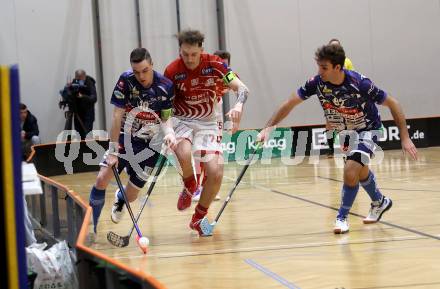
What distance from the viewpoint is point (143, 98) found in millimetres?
5574

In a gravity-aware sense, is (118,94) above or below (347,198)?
above

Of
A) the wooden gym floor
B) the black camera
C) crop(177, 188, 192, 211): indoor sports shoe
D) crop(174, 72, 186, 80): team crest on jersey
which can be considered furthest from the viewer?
the black camera

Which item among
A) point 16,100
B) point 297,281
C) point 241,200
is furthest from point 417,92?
point 16,100

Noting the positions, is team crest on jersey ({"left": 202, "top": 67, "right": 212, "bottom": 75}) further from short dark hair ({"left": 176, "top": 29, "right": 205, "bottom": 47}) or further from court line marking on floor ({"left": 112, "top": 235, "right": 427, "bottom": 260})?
court line marking on floor ({"left": 112, "top": 235, "right": 427, "bottom": 260})

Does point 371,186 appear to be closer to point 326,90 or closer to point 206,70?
point 326,90

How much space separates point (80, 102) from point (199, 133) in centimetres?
777

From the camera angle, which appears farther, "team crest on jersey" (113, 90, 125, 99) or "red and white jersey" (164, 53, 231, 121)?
"red and white jersey" (164, 53, 231, 121)

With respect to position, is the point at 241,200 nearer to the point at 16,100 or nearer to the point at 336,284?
the point at 336,284

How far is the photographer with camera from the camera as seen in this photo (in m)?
13.2

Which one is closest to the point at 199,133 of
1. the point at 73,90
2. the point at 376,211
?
the point at 376,211

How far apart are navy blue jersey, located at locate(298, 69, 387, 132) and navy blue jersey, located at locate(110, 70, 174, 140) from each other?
1040mm

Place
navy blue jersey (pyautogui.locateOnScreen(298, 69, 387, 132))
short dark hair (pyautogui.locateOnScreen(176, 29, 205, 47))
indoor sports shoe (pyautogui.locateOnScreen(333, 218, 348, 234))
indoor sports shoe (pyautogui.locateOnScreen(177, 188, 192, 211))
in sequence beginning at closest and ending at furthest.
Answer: short dark hair (pyautogui.locateOnScreen(176, 29, 205, 47)), indoor sports shoe (pyautogui.locateOnScreen(333, 218, 348, 234)), navy blue jersey (pyautogui.locateOnScreen(298, 69, 387, 132)), indoor sports shoe (pyautogui.locateOnScreen(177, 188, 192, 211))

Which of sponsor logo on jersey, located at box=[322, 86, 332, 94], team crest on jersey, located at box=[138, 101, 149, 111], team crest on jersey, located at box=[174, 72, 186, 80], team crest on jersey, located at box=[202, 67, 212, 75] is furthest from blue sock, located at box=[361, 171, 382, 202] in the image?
team crest on jersey, located at box=[138, 101, 149, 111]

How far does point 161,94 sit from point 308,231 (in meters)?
1.47
